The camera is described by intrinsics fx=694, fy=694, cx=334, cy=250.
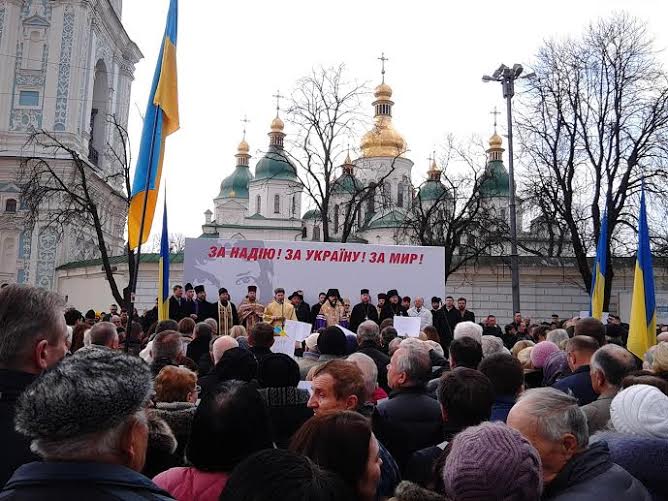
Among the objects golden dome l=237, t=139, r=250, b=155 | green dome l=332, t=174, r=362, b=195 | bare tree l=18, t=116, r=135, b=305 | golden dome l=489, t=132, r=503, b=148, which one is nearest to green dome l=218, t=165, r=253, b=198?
golden dome l=237, t=139, r=250, b=155

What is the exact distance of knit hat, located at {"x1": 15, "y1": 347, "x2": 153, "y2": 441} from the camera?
1.94m

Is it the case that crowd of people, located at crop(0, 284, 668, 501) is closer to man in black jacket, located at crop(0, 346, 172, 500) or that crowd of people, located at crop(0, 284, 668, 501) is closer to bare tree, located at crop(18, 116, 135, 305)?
man in black jacket, located at crop(0, 346, 172, 500)

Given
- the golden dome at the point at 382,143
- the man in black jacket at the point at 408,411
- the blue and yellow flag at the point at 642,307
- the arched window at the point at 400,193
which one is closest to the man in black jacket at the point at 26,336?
the man in black jacket at the point at 408,411

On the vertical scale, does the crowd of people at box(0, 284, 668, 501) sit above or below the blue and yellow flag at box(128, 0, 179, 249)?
below

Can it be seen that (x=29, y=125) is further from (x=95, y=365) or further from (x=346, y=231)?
(x=95, y=365)

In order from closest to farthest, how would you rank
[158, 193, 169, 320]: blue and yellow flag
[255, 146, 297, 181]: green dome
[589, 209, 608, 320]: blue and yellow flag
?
1. [158, 193, 169, 320]: blue and yellow flag
2. [589, 209, 608, 320]: blue and yellow flag
3. [255, 146, 297, 181]: green dome

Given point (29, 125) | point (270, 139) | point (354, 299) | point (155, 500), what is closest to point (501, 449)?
point (155, 500)

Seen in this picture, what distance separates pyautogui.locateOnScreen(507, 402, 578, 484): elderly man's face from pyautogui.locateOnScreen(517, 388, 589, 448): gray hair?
2 centimetres

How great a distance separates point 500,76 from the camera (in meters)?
17.7

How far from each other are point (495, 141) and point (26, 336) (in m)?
56.7

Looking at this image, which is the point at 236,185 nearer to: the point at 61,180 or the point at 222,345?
the point at 61,180

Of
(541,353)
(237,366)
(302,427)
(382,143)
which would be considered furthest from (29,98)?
(302,427)

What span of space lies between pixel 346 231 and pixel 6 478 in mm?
24634

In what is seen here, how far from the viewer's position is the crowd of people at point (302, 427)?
1.93m
